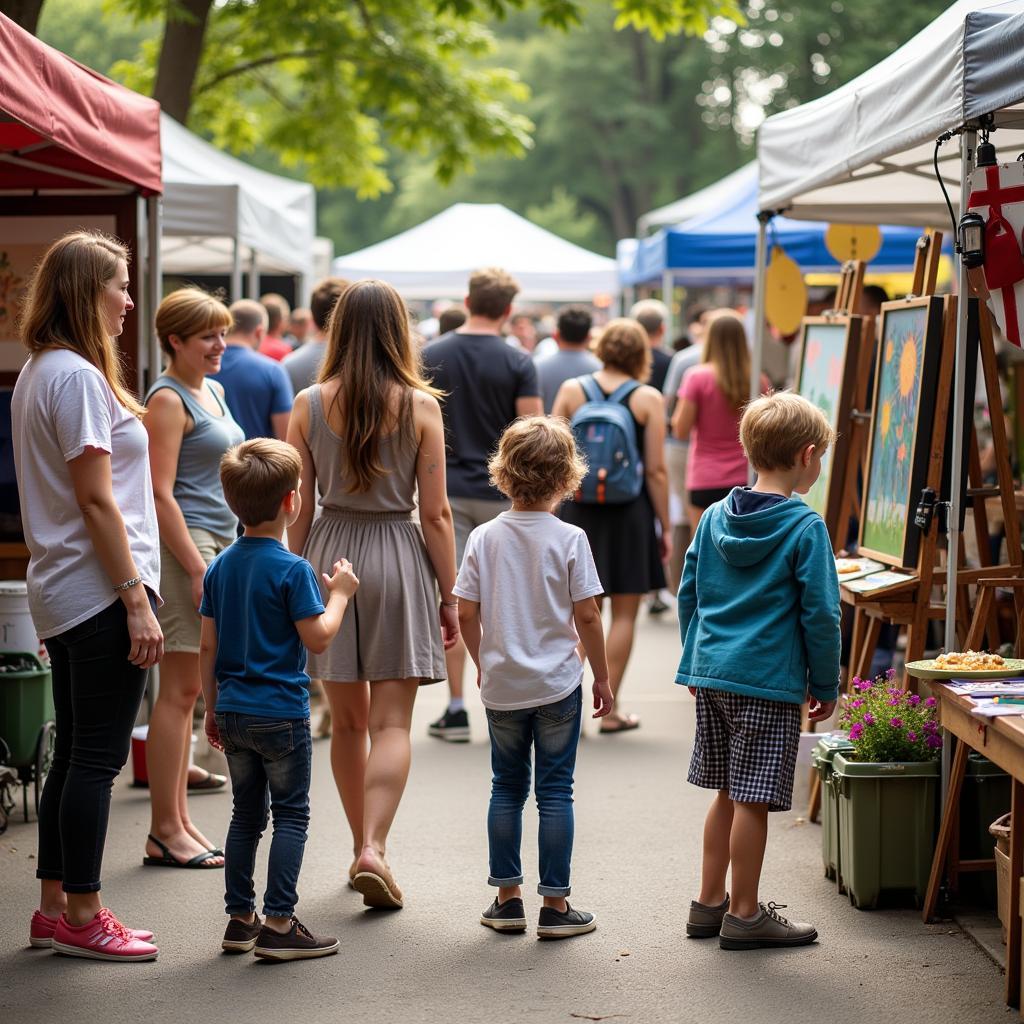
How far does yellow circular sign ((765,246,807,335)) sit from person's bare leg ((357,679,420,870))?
4342 millimetres

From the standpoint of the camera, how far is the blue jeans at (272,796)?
14.7 feet

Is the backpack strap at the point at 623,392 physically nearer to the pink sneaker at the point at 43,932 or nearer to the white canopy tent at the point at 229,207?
the white canopy tent at the point at 229,207

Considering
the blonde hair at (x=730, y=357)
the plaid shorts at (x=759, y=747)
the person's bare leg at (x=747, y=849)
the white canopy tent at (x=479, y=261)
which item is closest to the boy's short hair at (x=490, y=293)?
the blonde hair at (x=730, y=357)

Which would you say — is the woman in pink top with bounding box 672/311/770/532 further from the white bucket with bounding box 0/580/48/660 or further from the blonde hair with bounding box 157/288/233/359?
the white bucket with bounding box 0/580/48/660

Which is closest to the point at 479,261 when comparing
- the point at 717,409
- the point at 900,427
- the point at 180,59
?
the point at 180,59

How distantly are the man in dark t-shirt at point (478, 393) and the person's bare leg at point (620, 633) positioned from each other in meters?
0.89

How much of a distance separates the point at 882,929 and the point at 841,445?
8.12 ft

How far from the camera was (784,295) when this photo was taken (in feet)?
28.9

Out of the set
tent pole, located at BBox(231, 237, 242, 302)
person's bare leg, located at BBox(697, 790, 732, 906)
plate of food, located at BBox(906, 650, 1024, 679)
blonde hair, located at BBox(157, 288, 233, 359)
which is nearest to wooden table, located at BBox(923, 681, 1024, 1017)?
plate of food, located at BBox(906, 650, 1024, 679)

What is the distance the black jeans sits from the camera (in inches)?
174

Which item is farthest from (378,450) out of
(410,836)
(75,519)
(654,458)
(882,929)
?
(654,458)

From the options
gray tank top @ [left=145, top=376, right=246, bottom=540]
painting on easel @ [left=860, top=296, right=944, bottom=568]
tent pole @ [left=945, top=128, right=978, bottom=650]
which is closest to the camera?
tent pole @ [left=945, top=128, right=978, bottom=650]

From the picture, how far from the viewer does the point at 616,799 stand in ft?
21.9

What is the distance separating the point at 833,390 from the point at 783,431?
238 centimetres
